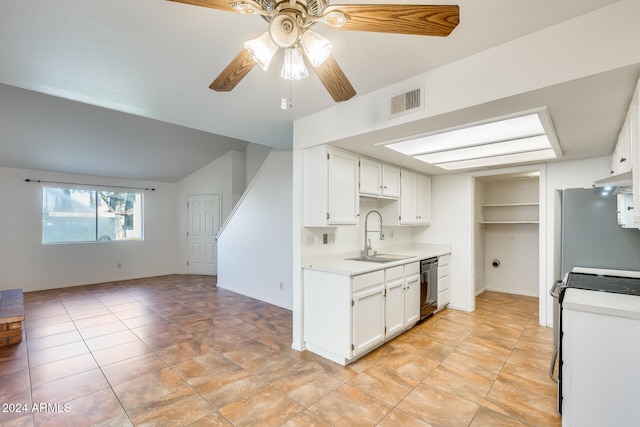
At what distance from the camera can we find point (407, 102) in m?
2.19

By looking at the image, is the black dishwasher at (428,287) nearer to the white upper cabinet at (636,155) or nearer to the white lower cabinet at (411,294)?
the white lower cabinet at (411,294)

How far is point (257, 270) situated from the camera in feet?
16.7

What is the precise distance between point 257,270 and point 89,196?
165 inches

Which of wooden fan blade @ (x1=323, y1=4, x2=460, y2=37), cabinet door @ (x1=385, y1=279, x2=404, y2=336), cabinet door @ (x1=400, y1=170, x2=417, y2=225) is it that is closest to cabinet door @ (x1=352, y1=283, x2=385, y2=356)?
cabinet door @ (x1=385, y1=279, x2=404, y2=336)

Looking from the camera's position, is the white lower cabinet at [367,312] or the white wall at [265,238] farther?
the white wall at [265,238]

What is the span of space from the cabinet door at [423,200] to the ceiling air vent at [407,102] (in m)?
2.34

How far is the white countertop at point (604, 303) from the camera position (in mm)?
1577

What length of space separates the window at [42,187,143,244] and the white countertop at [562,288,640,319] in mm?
7657

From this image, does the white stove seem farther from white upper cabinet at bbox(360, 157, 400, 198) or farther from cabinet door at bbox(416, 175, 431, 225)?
cabinet door at bbox(416, 175, 431, 225)

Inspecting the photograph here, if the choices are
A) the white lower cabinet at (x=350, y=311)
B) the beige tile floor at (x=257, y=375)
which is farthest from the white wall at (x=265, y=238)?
the white lower cabinet at (x=350, y=311)

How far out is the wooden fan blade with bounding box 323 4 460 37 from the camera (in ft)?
3.75

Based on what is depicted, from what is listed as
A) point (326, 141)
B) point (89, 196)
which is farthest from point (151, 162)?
point (326, 141)

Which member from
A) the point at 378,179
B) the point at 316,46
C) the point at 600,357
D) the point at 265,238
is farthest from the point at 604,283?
the point at 265,238

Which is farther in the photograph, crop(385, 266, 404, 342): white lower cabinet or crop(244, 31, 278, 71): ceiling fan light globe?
crop(385, 266, 404, 342): white lower cabinet
